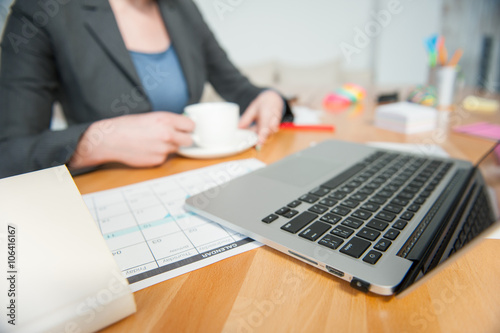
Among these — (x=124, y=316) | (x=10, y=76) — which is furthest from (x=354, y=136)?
(x=10, y=76)

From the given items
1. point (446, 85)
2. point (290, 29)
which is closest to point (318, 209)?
point (446, 85)

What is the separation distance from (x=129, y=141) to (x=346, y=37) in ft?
8.80

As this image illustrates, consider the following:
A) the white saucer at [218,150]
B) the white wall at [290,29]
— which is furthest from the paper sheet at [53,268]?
the white wall at [290,29]

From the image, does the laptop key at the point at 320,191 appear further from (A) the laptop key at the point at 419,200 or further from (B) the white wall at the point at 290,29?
(B) the white wall at the point at 290,29

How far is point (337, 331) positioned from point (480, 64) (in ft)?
9.88

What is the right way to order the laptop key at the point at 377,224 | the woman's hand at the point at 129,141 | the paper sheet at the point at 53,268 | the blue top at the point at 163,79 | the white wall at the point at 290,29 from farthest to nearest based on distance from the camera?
the white wall at the point at 290,29 → the blue top at the point at 163,79 → the woman's hand at the point at 129,141 → the laptop key at the point at 377,224 → the paper sheet at the point at 53,268

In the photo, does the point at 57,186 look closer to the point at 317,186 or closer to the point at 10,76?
the point at 317,186

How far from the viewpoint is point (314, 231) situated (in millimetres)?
319

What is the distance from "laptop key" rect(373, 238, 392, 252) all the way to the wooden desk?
0.04m

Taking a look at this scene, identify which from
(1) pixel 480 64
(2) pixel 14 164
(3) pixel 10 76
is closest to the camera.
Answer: (2) pixel 14 164

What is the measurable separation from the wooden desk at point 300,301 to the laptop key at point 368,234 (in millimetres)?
55

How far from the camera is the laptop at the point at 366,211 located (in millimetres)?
276

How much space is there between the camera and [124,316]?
253 mm

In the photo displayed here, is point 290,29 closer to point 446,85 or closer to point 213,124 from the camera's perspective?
point 446,85
